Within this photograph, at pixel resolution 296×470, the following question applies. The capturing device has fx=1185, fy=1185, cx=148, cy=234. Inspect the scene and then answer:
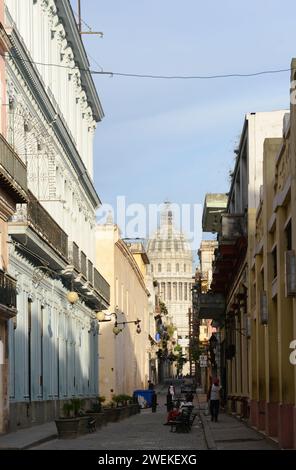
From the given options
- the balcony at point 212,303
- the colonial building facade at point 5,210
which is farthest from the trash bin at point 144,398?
the colonial building facade at point 5,210

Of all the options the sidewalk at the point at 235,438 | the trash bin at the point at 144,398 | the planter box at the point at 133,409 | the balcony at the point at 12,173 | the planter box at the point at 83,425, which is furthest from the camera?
the trash bin at the point at 144,398

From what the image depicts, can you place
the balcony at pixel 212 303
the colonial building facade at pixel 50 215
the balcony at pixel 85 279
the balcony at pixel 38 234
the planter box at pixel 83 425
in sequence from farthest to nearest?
the balcony at pixel 212 303, the balcony at pixel 85 279, the colonial building facade at pixel 50 215, the balcony at pixel 38 234, the planter box at pixel 83 425

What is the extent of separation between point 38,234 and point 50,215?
4383 mm

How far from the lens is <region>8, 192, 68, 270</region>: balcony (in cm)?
3050

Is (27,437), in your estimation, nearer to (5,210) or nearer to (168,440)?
(168,440)

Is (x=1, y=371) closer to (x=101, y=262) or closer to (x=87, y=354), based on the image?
(x=87, y=354)

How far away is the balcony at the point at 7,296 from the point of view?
28.0 m

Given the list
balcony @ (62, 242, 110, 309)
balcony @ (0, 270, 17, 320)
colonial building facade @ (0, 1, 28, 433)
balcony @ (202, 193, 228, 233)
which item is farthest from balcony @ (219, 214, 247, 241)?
balcony @ (202, 193, 228, 233)

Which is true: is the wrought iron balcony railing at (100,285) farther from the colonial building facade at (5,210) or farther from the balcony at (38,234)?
the colonial building facade at (5,210)

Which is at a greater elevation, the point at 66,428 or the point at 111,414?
the point at 66,428

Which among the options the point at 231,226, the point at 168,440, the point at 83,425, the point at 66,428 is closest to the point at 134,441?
the point at 168,440

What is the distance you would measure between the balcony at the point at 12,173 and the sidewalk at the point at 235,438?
7.34m

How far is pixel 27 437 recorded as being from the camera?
91.2 ft
